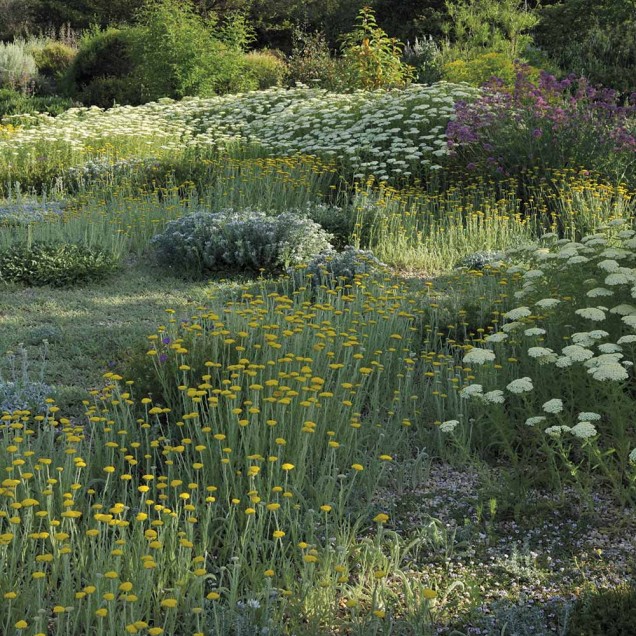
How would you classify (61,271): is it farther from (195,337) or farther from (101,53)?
(101,53)

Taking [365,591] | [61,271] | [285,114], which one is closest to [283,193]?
[61,271]

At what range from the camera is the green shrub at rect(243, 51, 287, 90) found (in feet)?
64.8

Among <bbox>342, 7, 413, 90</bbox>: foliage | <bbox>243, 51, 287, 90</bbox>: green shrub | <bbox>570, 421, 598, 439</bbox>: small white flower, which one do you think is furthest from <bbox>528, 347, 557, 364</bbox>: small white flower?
<bbox>243, 51, 287, 90</bbox>: green shrub

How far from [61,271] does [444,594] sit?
4615mm

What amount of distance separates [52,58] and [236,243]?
1882 cm

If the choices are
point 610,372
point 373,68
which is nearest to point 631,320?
point 610,372

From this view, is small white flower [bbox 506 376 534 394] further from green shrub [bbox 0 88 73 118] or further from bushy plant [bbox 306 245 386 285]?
green shrub [bbox 0 88 73 118]

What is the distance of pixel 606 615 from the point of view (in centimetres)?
246

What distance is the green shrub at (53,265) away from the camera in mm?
6574

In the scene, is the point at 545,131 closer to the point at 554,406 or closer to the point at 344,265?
the point at 344,265

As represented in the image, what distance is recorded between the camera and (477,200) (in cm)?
884

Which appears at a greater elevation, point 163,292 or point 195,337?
point 195,337

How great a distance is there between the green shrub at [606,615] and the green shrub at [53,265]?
4.94m

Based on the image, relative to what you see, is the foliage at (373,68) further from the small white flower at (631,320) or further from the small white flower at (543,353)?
the small white flower at (543,353)
